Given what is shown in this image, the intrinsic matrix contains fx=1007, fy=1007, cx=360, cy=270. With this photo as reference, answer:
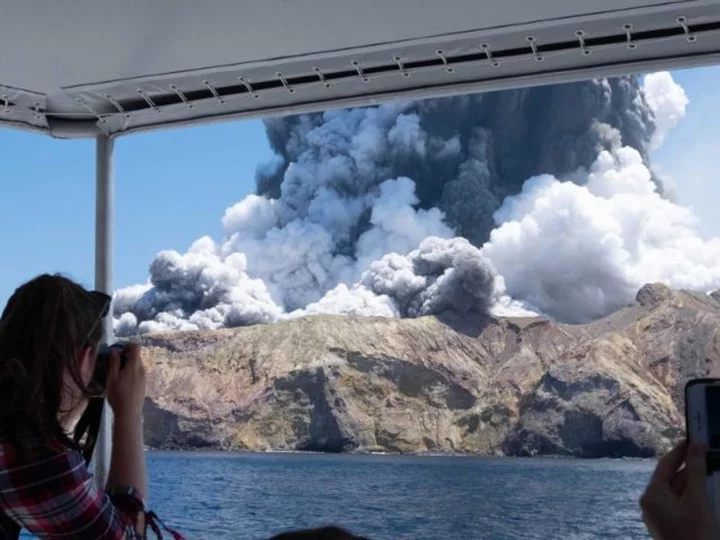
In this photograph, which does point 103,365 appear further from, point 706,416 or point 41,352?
point 706,416

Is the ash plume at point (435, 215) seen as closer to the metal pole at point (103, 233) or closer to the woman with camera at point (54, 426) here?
the metal pole at point (103, 233)

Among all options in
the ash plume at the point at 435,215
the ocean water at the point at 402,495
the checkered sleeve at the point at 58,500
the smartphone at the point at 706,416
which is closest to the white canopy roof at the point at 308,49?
the checkered sleeve at the point at 58,500

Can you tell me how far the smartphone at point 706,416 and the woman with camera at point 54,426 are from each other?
0.45 meters

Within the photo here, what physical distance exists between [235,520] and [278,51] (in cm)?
2854

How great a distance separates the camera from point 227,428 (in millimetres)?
23406

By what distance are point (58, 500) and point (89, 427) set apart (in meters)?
0.09

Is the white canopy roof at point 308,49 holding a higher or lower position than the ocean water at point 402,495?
higher

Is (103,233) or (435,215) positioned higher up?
(435,215)

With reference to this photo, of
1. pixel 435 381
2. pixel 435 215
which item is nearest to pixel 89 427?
pixel 435 381

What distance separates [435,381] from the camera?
961 inches

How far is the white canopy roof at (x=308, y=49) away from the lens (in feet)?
5.49

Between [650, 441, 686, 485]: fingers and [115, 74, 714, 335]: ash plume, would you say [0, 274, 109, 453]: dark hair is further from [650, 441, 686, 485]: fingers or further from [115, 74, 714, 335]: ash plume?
[115, 74, 714, 335]: ash plume

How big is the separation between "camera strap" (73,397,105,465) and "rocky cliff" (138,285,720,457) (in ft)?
73.2

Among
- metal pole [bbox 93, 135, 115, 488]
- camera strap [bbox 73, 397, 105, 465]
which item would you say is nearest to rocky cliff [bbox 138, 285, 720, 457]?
metal pole [bbox 93, 135, 115, 488]
